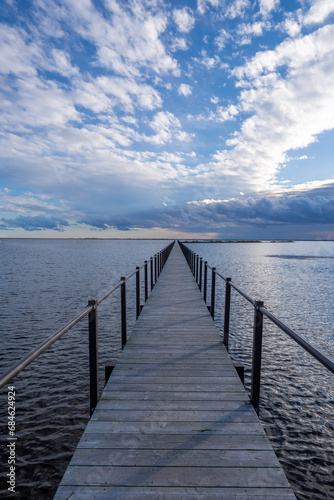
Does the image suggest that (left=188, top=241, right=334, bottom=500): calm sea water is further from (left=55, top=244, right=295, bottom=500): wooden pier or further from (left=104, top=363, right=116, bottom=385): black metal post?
(left=104, top=363, right=116, bottom=385): black metal post

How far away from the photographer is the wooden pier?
2457 mm

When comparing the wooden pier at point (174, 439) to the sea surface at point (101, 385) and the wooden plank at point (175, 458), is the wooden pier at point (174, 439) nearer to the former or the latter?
the wooden plank at point (175, 458)

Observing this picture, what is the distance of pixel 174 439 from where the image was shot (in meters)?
3.04

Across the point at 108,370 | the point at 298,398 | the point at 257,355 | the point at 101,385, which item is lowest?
the point at 101,385

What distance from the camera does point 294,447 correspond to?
16.7 feet

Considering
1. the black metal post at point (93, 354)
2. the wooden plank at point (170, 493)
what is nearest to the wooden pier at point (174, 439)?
the wooden plank at point (170, 493)

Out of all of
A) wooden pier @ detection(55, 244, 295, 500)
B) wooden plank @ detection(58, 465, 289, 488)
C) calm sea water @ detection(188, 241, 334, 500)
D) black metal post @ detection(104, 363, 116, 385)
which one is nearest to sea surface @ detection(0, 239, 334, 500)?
calm sea water @ detection(188, 241, 334, 500)

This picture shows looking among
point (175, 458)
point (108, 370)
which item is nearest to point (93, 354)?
point (108, 370)

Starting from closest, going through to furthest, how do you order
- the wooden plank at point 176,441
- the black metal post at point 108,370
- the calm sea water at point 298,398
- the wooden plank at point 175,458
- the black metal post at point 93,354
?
the wooden plank at point 175,458 → the wooden plank at point 176,441 → the black metal post at point 93,354 → the calm sea water at point 298,398 → the black metal post at point 108,370

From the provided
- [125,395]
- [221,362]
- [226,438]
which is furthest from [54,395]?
[226,438]

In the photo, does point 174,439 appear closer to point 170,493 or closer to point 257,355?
point 170,493

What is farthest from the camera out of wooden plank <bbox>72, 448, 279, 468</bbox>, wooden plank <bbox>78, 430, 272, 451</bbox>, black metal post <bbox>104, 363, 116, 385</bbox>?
black metal post <bbox>104, 363, 116, 385</bbox>

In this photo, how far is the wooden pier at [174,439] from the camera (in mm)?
2457

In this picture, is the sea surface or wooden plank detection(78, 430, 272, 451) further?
the sea surface
